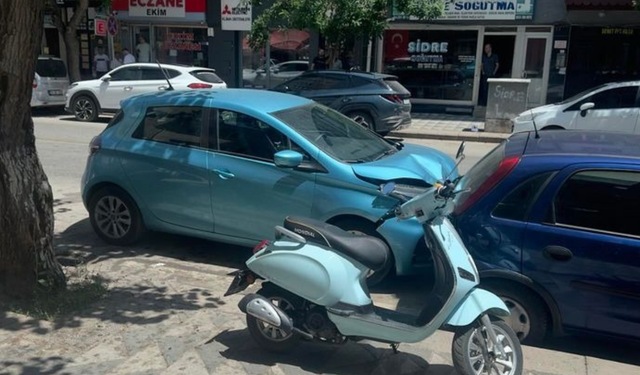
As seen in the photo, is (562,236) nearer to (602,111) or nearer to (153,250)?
(153,250)

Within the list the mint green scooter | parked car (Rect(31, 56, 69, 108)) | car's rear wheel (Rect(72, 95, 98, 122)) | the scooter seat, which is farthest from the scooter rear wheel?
parked car (Rect(31, 56, 69, 108))

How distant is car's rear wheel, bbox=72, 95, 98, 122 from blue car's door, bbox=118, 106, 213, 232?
461 inches

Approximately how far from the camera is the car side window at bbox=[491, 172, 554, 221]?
4180 mm

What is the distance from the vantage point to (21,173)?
4.50 meters

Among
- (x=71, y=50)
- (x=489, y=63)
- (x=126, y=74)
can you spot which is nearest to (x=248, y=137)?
(x=126, y=74)

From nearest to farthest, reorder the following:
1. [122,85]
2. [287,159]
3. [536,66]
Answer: [287,159], [122,85], [536,66]

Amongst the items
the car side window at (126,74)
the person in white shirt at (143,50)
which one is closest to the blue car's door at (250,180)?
the car side window at (126,74)

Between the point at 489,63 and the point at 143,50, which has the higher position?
the point at 143,50

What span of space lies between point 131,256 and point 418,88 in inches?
623

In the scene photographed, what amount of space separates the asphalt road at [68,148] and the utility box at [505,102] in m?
1.18

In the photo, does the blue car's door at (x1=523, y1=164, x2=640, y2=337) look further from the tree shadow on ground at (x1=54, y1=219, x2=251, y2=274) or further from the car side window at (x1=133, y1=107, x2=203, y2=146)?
the car side window at (x1=133, y1=107, x2=203, y2=146)

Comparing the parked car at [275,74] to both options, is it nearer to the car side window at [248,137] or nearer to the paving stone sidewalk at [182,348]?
the car side window at [248,137]

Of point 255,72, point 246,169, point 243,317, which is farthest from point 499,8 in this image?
point 243,317

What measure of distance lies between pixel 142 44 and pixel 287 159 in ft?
64.6
